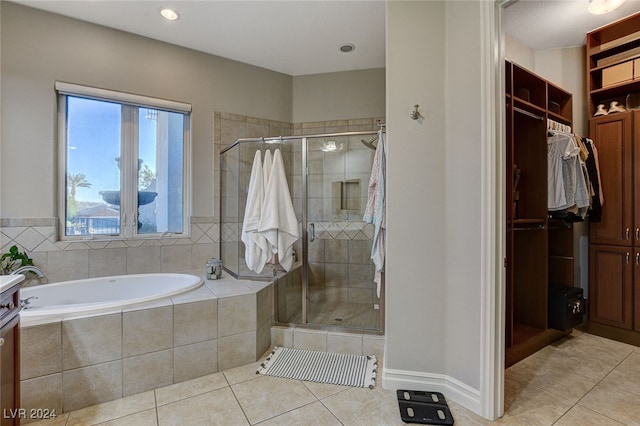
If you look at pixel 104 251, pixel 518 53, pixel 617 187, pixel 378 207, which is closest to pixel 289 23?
pixel 378 207

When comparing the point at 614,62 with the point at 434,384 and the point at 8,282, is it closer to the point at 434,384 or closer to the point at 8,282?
the point at 434,384

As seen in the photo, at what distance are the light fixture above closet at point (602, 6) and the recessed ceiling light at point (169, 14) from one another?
127 inches

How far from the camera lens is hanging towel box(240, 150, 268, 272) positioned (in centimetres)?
245

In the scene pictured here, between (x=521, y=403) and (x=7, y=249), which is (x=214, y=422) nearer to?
(x=521, y=403)

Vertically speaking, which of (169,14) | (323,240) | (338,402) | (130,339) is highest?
(169,14)

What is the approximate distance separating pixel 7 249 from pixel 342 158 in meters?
2.81

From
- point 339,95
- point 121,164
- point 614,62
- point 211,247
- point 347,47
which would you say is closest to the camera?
point 614,62

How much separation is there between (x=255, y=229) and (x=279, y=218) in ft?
0.77

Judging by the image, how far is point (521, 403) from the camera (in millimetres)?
1661

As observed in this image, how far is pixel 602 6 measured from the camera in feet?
7.30

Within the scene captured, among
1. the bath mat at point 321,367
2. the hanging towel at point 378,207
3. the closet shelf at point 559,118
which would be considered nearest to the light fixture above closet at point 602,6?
the closet shelf at point 559,118

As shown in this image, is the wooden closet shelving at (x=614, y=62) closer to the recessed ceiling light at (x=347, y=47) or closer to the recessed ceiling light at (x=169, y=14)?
the recessed ceiling light at (x=347, y=47)

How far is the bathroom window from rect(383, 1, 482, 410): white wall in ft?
7.14

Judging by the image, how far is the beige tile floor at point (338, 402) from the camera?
5.01 feet
